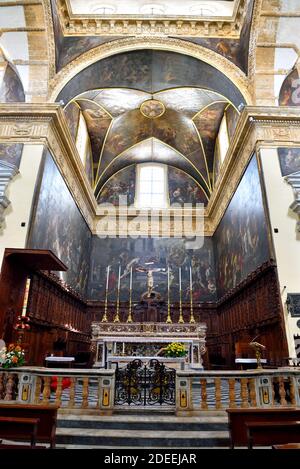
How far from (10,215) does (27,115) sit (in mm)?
3750

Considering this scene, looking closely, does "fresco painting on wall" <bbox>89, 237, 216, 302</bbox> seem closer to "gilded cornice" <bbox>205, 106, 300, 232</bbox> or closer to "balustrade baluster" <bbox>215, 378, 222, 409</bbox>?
"gilded cornice" <bbox>205, 106, 300, 232</bbox>

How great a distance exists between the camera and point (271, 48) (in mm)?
11594

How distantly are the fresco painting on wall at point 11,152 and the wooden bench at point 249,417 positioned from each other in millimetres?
9386

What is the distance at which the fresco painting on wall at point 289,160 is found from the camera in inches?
404

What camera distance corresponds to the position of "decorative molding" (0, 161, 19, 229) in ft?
31.3

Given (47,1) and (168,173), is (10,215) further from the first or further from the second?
(168,173)

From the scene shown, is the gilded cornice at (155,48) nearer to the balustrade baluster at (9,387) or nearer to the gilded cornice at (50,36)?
the gilded cornice at (50,36)

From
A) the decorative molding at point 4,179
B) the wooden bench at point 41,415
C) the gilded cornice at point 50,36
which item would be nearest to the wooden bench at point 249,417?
the wooden bench at point 41,415

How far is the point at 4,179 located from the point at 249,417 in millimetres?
9031

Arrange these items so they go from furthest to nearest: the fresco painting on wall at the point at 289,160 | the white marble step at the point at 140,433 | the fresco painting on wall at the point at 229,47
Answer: the fresco painting on wall at the point at 229,47, the fresco painting on wall at the point at 289,160, the white marble step at the point at 140,433

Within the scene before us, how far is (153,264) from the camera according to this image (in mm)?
18375

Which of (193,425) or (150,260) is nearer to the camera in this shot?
(193,425)

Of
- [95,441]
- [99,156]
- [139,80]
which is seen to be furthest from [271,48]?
[95,441]

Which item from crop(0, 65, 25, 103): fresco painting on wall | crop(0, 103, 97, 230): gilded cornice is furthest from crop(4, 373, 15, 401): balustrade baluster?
crop(0, 65, 25, 103): fresco painting on wall
